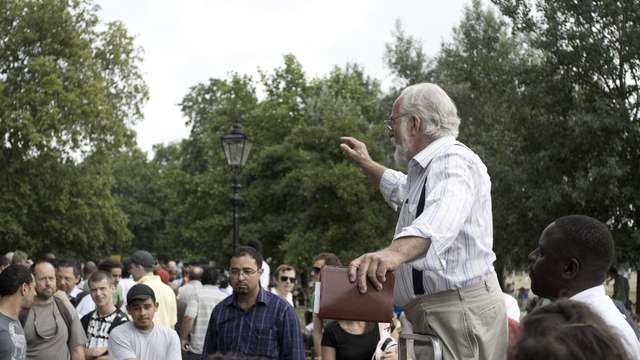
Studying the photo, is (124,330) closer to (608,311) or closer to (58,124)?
(608,311)

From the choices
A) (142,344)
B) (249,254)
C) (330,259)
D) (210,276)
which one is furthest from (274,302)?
(210,276)

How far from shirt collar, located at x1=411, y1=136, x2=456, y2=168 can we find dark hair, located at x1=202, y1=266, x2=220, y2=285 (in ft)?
31.0

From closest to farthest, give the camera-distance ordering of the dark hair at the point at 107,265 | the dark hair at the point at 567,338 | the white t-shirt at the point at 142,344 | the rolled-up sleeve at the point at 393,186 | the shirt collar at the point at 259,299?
the dark hair at the point at 567,338, the rolled-up sleeve at the point at 393,186, the shirt collar at the point at 259,299, the white t-shirt at the point at 142,344, the dark hair at the point at 107,265

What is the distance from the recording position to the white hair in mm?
4702

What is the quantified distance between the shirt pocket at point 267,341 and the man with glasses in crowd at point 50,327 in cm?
244

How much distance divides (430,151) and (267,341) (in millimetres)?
4065

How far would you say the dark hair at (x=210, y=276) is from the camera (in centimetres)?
1387

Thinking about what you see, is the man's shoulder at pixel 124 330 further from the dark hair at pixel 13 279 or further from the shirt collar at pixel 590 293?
the shirt collar at pixel 590 293

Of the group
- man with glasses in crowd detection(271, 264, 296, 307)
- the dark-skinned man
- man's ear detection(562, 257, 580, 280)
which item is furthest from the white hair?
man with glasses in crowd detection(271, 264, 296, 307)

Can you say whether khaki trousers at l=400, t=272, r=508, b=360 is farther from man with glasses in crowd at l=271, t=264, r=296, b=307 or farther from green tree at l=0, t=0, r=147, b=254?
green tree at l=0, t=0, r=147, b=254

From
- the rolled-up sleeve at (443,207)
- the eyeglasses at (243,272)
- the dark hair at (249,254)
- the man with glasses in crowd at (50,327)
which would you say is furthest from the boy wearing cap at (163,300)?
the rolled-up sleeve at (443,207)

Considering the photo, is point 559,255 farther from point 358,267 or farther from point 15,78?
point 15,78

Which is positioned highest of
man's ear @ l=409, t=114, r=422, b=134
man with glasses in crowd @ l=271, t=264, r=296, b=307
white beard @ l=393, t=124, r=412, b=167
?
man with glasses in crowd @ l=271, t=264, r=296, b=307

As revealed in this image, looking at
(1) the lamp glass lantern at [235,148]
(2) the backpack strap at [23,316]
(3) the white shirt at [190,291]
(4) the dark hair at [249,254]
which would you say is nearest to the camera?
(4) the dark hair at [249,254]
